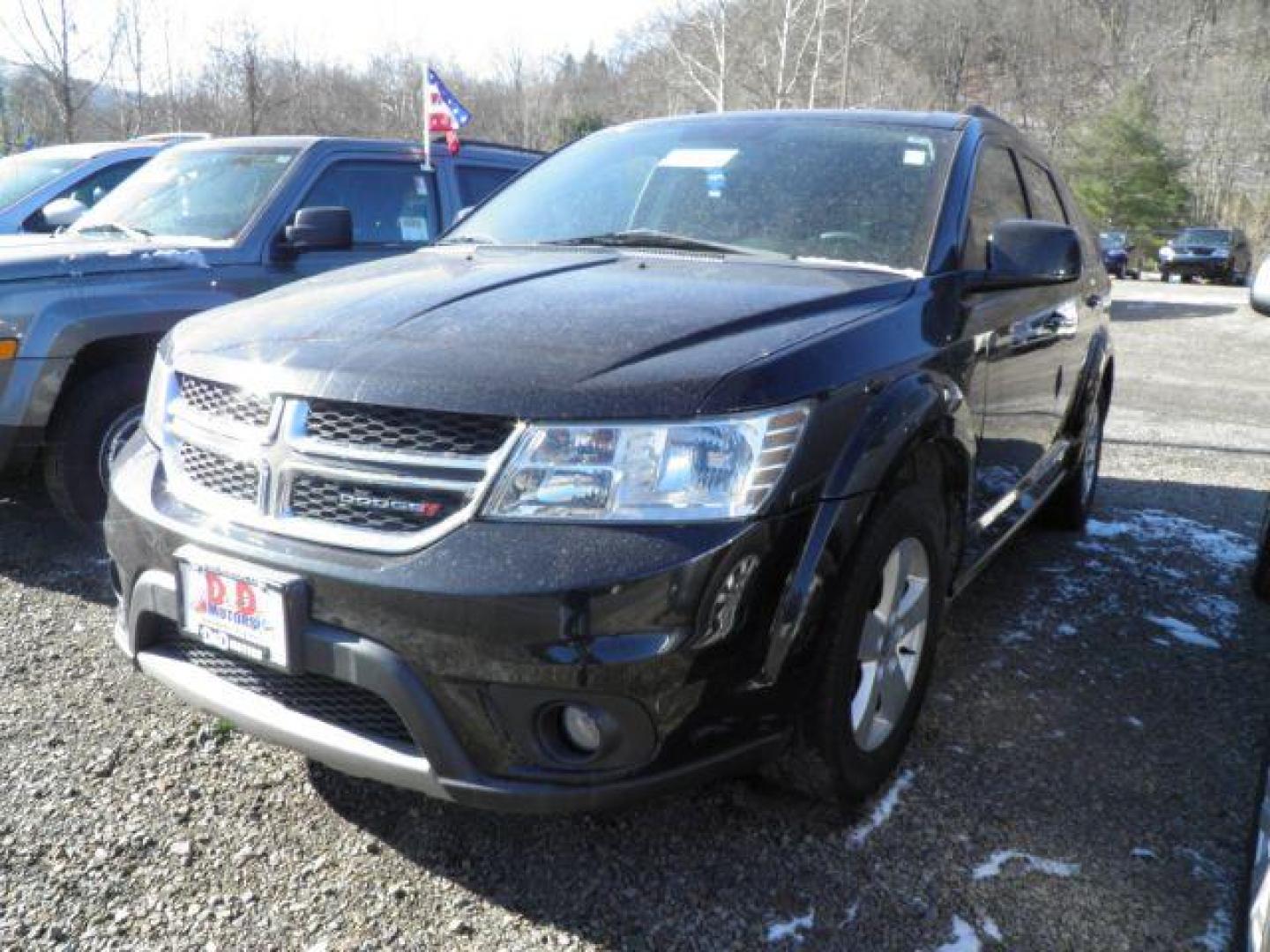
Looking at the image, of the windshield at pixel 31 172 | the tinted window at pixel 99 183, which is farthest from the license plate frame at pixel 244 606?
the windshield at pixel 31 172

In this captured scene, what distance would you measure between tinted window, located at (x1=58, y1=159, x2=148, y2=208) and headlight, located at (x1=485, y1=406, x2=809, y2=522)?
268 inches

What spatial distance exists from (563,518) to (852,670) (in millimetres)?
755

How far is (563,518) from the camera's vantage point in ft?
6.07

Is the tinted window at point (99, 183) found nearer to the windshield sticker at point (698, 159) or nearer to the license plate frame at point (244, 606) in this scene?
the windshield sticker at point (698, 159)

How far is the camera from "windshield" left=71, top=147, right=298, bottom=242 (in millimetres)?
5008

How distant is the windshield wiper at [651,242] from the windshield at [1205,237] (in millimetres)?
32862

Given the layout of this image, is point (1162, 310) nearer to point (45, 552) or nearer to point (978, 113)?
point (978, 113)

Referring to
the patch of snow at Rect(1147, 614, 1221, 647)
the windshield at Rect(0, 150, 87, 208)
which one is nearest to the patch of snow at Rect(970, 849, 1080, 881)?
the patch of snow at Rect(1147, 614, 1221, 647)

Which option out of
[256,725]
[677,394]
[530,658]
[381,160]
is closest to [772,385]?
[677,394]

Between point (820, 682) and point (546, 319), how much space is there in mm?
936

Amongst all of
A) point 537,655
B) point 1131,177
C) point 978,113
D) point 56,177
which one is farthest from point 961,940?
point 1131,177

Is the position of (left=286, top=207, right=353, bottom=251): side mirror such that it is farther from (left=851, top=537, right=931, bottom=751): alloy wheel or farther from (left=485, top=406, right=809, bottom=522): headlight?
(left=851, top=537, right=931, bottom=751): alloy wheel

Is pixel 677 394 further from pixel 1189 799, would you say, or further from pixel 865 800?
pixel 1189 799

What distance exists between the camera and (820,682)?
2096mm
